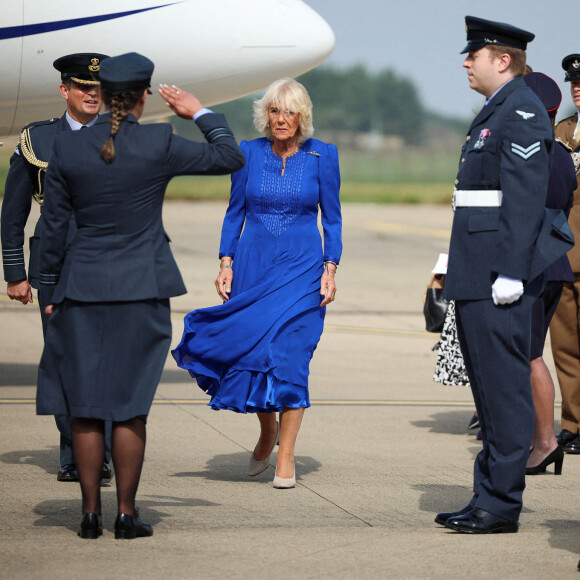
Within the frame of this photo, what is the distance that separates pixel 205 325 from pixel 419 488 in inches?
50.3

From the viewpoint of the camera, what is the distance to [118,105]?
4.05 metres

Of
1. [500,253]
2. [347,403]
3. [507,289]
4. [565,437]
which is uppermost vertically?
[500,253]

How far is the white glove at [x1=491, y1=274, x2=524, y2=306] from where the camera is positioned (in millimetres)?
4223

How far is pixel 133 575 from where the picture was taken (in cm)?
375

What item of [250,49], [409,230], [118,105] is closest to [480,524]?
[118,105]

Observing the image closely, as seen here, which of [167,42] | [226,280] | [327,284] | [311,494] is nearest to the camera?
[311,494]

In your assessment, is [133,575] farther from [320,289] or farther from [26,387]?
[26,387]

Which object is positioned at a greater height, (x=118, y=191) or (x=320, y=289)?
(x=118, y=191)

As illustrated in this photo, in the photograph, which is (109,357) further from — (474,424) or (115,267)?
(474,424)

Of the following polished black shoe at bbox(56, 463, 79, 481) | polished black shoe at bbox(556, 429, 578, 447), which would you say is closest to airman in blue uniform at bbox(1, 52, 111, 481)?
polished black shoe at bbox(56, 463, 79, 481)

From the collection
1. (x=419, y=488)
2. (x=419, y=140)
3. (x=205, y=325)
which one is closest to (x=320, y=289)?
(x=205, y=325)

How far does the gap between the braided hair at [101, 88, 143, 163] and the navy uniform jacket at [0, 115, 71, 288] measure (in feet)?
4.45

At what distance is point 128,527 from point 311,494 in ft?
3.91

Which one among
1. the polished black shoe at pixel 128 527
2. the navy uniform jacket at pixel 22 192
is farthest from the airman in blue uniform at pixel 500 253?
the navy uniform jacket at pixel 22 192
